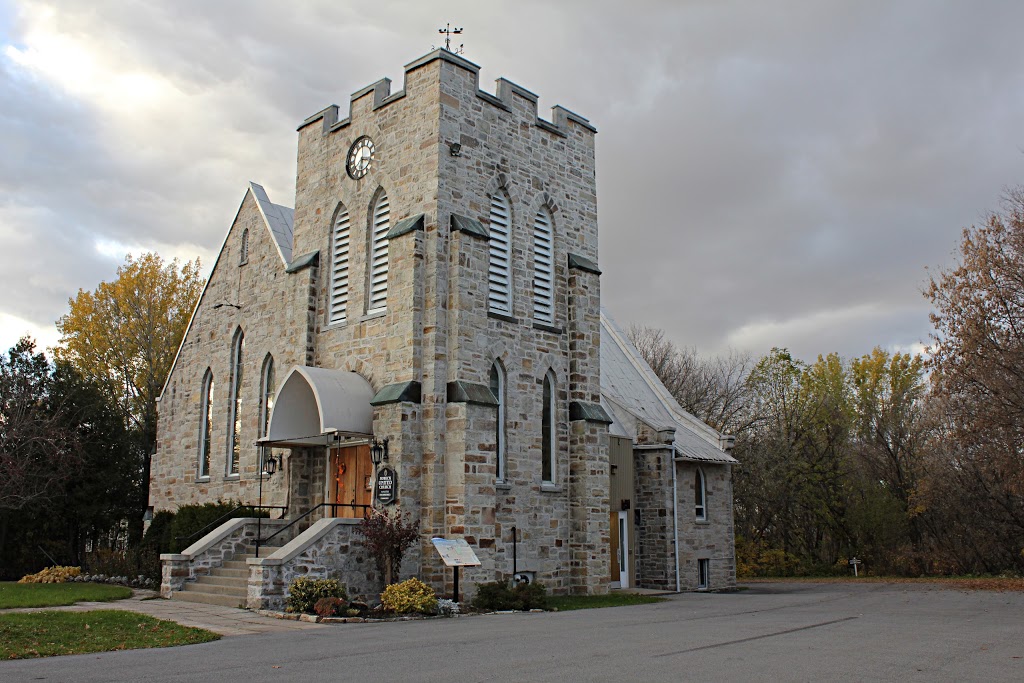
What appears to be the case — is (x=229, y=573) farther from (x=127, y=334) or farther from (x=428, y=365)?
(x=127, y=334)

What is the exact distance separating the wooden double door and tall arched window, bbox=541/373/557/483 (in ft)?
12.7

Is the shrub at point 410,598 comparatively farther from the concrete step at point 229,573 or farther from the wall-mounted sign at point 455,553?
the concrete step at point 229,573

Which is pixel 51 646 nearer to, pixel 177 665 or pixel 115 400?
pixel 177 665

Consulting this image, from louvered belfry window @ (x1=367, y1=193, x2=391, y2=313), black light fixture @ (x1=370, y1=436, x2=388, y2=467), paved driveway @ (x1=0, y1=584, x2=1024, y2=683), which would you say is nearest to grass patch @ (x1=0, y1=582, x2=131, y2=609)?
black light fixture @ (x1=370, y1=436, x2=388, y2=467)

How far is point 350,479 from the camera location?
19203 mm

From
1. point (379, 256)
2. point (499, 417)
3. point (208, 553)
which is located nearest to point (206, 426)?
point (208, 553)

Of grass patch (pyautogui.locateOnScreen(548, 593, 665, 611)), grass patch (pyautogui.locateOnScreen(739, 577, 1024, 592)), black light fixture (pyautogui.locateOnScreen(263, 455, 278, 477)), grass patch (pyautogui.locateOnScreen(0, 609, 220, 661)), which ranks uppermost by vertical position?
black light fixture (pyautogui.locateOnScreen(263, 455, 278, 477))

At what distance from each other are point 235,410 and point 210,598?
25.9 feet

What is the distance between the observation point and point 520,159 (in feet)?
66.9

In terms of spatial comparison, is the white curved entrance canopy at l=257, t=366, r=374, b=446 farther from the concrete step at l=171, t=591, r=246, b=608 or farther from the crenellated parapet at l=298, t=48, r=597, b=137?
the crenellated parapet at l=298, t=48, r=597, b=137

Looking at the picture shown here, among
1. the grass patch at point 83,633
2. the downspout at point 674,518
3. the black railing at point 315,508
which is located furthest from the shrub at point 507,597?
the downspout at point 674,518

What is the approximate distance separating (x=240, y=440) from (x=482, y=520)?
875 cm

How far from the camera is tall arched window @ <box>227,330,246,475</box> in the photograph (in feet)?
76.6

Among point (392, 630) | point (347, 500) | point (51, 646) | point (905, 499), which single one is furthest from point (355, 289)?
point (905, 499)
